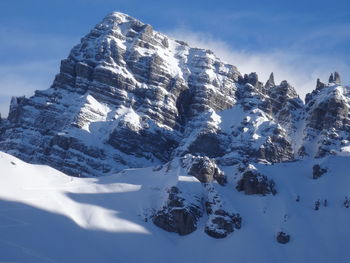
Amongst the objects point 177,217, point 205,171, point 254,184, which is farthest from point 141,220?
point 254,184

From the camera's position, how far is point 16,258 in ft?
320

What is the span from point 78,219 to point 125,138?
75617 mm

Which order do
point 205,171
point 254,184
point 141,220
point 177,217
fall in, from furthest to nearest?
point 254,184
point 205,171
point 177,217
point 141,220

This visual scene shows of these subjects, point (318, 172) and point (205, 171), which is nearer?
point (205, 171)

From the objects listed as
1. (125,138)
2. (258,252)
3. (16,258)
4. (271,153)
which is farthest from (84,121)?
(16,258)

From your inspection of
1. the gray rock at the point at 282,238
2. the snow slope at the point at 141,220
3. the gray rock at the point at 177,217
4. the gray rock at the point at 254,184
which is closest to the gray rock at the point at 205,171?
the snow slope at the point at 141,220

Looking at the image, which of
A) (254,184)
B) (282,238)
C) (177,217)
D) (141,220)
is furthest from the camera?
(254,184)

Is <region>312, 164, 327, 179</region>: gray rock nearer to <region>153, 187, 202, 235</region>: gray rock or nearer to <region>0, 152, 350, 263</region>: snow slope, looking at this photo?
<region>0, 152, 350, 263</region>: snow slope

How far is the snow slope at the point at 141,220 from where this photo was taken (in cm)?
10994

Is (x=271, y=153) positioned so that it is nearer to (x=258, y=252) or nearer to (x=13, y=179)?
(x=258, y=252)

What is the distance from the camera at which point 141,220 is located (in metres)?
129

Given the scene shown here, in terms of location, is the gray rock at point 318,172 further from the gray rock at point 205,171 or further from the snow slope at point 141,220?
the gray rock at point 205,171

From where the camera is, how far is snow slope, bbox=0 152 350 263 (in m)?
110

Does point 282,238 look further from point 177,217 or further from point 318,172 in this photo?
point 318,172
